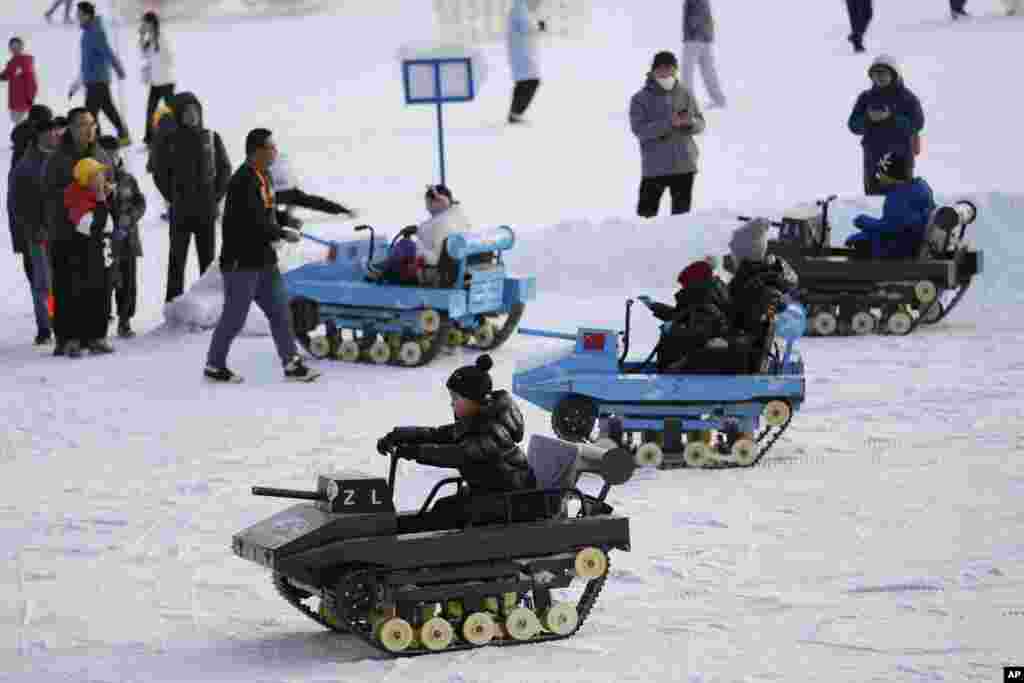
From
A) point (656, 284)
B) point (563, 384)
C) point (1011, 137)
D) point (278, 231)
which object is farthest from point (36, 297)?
point (1011, 137)

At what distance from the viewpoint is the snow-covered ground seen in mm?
7926

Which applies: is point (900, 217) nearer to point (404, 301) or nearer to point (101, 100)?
point (404, 301)

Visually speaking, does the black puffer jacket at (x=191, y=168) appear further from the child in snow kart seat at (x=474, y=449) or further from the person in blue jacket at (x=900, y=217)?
the child in snow kart seat at (x=474, y=449)

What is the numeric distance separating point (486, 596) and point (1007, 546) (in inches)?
95.7

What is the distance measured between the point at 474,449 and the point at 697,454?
119 inches

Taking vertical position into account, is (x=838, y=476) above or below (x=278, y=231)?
below

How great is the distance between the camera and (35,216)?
572 inches

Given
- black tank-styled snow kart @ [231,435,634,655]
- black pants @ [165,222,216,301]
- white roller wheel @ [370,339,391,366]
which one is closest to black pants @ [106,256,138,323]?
black pants @ [165,222,216,301]

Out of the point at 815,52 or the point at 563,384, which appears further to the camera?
the point at 815,52

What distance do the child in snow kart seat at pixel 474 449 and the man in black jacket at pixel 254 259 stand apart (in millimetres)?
5105

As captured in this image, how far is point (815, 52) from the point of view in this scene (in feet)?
86.4

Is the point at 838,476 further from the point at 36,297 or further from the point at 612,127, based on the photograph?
the point at 612,127

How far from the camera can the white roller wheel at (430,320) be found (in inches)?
529

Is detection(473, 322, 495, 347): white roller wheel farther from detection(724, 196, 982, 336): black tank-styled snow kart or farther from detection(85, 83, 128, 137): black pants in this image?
detection(85, 83, 128, 137): black pants
